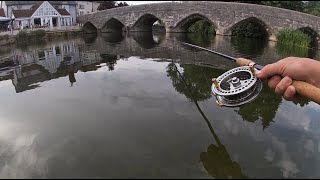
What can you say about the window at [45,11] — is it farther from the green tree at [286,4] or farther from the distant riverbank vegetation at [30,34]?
the green tree at [286,4]

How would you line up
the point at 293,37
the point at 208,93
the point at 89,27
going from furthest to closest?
the point at 89,27 → the point at 293,37 → the point at 208,93

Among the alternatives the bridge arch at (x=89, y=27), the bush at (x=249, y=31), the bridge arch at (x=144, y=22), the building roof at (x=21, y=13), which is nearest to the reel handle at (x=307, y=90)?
the bush at (x=249, y=31)

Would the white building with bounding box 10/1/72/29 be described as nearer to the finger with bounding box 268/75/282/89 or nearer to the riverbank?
the riverbank

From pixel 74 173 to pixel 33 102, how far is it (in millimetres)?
5650

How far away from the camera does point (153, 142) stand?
769 cm

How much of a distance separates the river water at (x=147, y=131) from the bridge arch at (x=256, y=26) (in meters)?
27.4

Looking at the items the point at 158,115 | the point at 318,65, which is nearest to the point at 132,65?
the point at 158,115

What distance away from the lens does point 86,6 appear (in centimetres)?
7625

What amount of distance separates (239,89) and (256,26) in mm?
41942

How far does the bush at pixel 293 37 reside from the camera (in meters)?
31.2

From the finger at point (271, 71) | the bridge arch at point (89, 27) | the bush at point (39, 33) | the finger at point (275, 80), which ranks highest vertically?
the bridge arch at point (89, 27)

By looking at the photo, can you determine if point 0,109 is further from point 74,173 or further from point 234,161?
point 234,161

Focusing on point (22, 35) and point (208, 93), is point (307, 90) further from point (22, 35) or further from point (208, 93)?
point (22, 35)

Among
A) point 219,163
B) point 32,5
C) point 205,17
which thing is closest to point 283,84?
point 219,163
